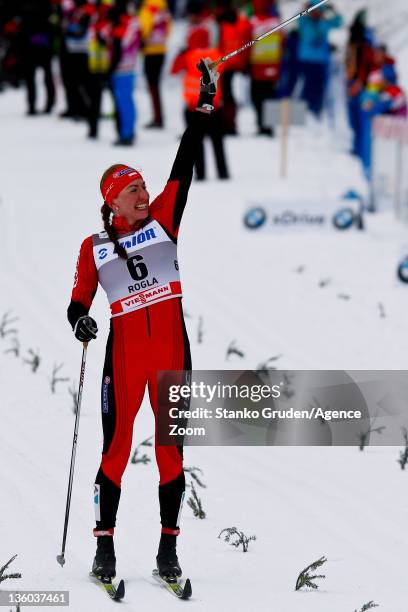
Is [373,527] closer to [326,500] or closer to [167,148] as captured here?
[326,500]

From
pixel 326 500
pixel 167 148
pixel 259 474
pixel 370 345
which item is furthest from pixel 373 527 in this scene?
pixel 167 148

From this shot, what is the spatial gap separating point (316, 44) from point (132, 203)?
13974 mm

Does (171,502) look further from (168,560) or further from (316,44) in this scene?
(316,44)

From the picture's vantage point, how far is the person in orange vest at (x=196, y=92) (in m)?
14.5

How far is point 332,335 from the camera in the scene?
32.5ft

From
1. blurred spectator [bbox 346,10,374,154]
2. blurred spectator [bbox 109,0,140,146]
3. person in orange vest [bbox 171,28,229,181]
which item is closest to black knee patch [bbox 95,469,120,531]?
person in orange vest [bbox 171,28,229,181]

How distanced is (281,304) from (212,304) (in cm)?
61

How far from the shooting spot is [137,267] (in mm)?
5238

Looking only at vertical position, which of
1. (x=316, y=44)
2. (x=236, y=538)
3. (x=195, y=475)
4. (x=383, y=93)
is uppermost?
(x=316, y=44)

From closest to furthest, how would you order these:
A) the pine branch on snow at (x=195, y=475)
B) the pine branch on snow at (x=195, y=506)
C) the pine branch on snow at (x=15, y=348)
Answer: the pine branch on snow at (x=195, y=506)
the pine branch on snow at (x=195, y=475)
the pine branch on snow at (x=15, y=348)

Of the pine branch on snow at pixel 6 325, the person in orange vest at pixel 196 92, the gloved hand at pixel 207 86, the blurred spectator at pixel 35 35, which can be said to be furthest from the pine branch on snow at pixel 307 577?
the blurred spectator at pixel 35 35

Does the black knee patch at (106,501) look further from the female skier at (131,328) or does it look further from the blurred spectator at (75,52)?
the blurred spectator at (75,52)

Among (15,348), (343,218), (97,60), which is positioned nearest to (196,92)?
(343,218)

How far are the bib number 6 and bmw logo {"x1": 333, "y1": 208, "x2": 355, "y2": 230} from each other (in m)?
8.08
